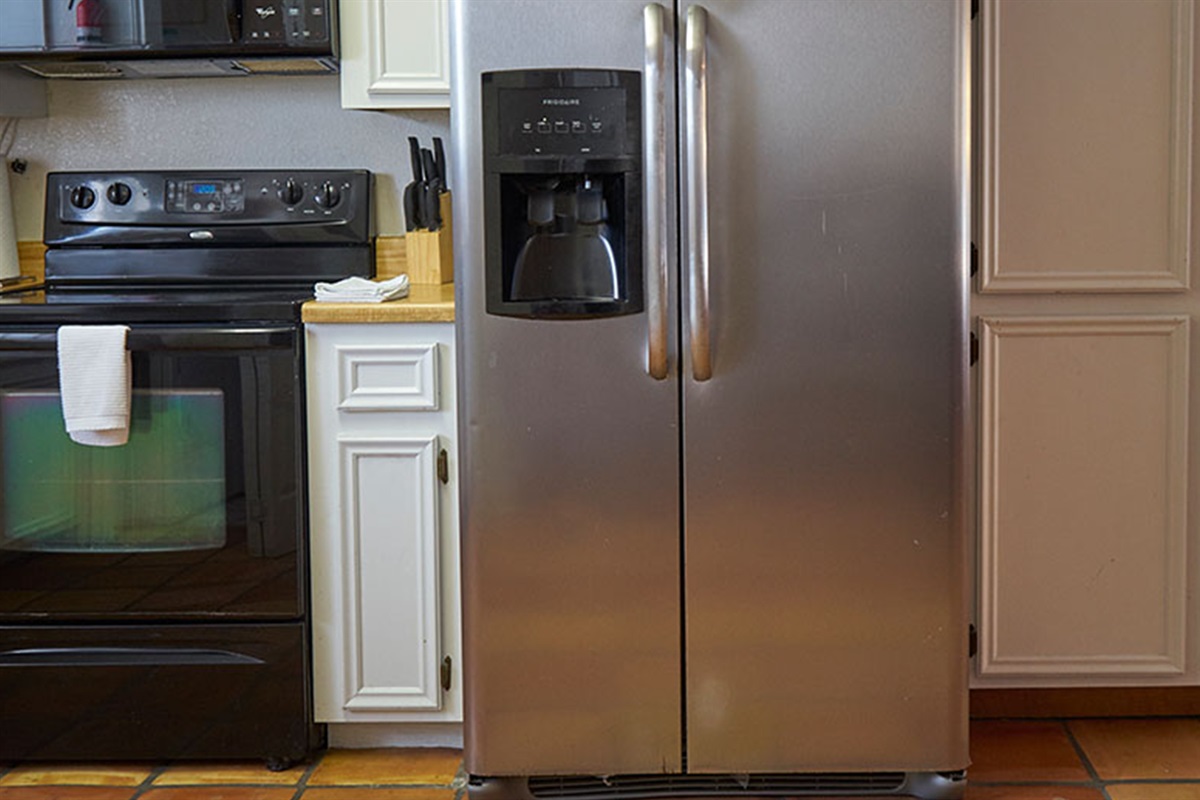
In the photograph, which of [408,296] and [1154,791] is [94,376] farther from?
[1154,791]

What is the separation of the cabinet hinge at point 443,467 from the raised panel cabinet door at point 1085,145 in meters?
1.04

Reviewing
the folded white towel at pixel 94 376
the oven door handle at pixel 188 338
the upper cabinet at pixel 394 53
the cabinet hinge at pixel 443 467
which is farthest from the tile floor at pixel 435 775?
the upper cabinet at pixel 394 53

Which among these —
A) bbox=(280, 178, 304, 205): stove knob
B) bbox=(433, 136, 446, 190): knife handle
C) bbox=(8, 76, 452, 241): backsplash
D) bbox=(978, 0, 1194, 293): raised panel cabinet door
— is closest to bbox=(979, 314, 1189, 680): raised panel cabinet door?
bbox=(978, 0, 1194, 293): raised panel cabinet door

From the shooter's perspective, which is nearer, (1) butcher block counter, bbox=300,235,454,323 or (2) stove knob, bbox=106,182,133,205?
(1) butcher block counter, bbox=300,235,454,323

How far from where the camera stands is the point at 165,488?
9.94 feet

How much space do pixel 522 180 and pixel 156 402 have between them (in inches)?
30.2

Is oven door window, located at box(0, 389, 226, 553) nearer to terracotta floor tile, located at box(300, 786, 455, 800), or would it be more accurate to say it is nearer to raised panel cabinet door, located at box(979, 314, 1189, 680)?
terracotta floor tile, located at box(300, 786, 455, 800)

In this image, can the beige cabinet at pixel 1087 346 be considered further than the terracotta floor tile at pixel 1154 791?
Yes

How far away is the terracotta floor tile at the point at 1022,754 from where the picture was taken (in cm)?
309

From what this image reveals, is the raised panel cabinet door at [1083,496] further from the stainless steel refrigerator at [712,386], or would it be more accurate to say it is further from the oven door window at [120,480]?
the oven door window at [120,480]

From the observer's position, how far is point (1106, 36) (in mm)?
3125

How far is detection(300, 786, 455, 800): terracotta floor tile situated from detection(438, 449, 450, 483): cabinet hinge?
54cm

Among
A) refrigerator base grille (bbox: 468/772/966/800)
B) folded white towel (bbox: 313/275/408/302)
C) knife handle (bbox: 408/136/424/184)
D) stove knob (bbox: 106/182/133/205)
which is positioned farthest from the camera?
stove knob (bbox: 106/182/133/205)

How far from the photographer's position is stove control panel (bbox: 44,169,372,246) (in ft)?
11.4
